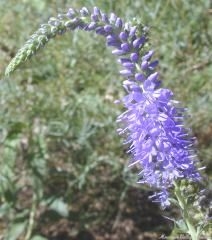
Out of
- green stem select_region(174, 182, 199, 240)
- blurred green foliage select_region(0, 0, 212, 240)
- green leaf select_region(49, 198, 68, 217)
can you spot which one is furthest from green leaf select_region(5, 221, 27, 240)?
green stem select_region(174, 182, 199, 240)

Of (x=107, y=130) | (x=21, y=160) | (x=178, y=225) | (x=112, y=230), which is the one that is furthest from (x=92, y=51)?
(x=178, y=225)

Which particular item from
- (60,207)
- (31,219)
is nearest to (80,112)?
(60,207)

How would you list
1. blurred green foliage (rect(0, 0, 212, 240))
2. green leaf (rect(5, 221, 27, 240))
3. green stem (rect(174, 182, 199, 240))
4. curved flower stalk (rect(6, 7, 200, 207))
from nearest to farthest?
curved flower stalk (rect(6, 7, 200, 207)) < green stem (rect(174, 182, 199, 240)) < green leaf (rect(5, 221, 27, 240)) < blurred green foliage (rect(0, 0, 212, 240))

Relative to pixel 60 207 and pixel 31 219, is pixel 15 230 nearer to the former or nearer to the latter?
pixel 31 219

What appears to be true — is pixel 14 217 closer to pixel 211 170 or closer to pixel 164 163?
pixel 211 170

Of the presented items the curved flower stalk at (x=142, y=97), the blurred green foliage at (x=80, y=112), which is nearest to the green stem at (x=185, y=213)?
the curved flower stalk at (x=142, y=97)

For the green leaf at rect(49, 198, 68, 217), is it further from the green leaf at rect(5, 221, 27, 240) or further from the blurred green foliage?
the green leaf at rect(5, 221, 27, 240)
